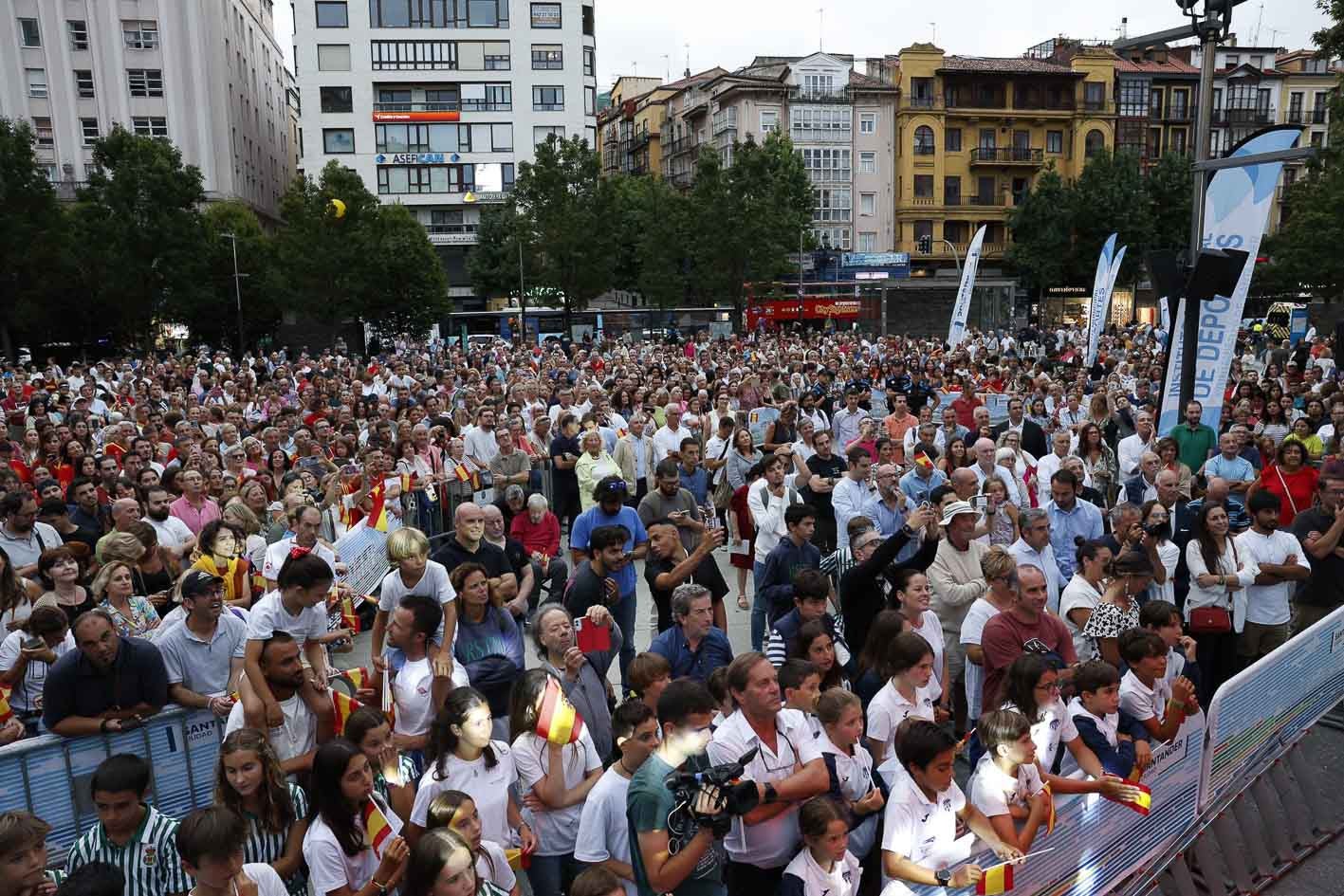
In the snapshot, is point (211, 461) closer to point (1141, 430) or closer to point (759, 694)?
point (759, 694)

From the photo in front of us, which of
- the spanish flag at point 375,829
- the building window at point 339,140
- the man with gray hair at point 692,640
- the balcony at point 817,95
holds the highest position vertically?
the balcony at point 817,95

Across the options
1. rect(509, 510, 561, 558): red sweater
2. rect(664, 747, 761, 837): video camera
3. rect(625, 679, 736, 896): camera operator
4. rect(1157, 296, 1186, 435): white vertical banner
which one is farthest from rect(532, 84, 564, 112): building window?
rect(664, 747, 761, 837): video camera

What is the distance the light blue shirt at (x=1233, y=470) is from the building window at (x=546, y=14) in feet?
204

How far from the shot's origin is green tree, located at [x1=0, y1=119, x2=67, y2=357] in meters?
32.4

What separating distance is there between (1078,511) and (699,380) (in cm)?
1039

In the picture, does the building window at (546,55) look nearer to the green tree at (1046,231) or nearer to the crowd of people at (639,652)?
the green tree at (1046,231)

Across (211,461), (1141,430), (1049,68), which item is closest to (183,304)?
(211,461)

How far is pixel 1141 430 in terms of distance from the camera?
969 centimetres

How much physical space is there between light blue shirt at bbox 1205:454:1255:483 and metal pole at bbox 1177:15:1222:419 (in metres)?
1.22

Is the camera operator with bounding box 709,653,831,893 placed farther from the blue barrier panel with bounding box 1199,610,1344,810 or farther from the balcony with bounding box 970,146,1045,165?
the balcony with bounding box 970,146,1045,165

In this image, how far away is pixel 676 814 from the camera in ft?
11.0

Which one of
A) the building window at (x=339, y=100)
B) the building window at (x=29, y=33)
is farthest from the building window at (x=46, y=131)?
the building window at (x=339, y=100)

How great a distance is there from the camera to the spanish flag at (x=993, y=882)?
359 centimetres

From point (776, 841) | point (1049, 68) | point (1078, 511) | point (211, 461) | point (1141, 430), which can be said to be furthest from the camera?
point (1049, 68)
